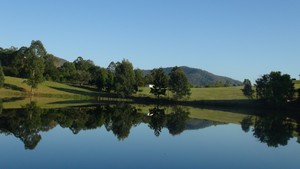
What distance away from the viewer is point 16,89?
11681 cm

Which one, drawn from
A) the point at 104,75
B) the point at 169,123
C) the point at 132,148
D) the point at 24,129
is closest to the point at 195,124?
the point at 169,123

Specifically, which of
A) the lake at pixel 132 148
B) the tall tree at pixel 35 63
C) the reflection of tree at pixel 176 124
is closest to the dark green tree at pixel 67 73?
the tall tree at pixel 35 63

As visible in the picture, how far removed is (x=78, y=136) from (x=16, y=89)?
86.0 m

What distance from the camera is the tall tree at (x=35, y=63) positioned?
4572 inches

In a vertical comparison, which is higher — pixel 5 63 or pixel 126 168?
pixel 5 63

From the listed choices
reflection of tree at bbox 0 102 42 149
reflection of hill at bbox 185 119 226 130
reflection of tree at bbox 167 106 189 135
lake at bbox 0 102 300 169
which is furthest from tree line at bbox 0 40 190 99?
lake at bbox 0 102 300 169

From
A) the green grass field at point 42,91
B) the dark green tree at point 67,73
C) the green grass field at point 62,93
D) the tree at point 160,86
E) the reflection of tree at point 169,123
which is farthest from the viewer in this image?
the dark green tree at point 67,73

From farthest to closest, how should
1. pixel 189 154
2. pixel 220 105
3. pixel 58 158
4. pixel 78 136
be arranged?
pixel 220 105 → pixel 78 136 → pixel 189 154 → pixel 58 158

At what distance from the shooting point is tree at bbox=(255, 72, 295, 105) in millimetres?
115306

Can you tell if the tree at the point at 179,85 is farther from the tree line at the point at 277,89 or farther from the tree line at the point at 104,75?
the tree line at the point at 277,89

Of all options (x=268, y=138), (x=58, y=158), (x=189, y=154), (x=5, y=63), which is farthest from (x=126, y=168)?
(x=5, y=63)

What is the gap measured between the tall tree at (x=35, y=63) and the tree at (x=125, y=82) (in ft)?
91.2

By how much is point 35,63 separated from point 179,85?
162 ft

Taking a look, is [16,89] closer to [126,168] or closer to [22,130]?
[22,130]
